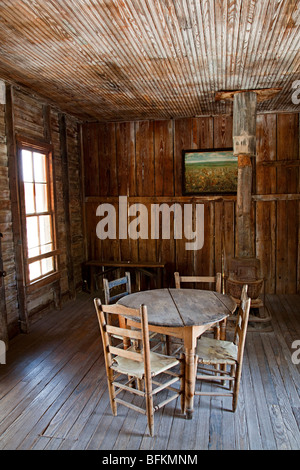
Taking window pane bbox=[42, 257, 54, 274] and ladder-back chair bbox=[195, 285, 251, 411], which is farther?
window pane bbox=[42, 257, 54, 274]

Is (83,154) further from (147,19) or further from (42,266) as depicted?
(147,19)

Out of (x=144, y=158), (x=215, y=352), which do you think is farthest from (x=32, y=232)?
(x=215, y=352)

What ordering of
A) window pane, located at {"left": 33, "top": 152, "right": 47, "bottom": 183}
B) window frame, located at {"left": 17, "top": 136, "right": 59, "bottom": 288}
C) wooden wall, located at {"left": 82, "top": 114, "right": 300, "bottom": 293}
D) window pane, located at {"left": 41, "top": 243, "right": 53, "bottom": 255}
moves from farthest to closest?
1. wooden wall, located at {"left": 82, "top": 114, "right": 300, "bottom": 293}
2. window pane, located at {"left": 41, "top": 243, "right": 53, "bottom": 255}
3. window pane, located at {"left": 33, "top": 152, "right": 47, "bottom": 183}
4. window frame, located at {"left": 17, "top": 136, "right": 59, "bottom": 288}

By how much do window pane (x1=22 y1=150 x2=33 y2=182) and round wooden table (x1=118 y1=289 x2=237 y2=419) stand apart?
2.20m

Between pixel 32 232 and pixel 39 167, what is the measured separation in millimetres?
923

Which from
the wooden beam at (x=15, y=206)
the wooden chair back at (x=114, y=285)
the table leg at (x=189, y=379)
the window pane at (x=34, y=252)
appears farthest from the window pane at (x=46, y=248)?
the table leg at (x=189, y=379)

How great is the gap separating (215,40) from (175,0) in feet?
2.29

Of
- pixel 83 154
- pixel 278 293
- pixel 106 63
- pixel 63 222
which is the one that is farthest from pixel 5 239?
pixel 278 293

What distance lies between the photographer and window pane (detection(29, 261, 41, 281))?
14.4ft

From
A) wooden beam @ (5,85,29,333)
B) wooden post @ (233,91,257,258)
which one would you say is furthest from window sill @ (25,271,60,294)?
wooden post @ (233,91,257,258)

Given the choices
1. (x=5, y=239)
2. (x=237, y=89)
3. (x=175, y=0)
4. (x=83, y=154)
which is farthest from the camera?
(x=83, y=154)

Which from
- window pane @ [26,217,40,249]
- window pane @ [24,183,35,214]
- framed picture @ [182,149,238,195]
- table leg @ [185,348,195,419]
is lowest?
table leg @ [185,348,195,419]

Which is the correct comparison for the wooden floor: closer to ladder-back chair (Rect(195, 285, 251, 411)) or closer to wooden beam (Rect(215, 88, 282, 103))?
ladder-back chair (Rect(195, 285, 251, 411))

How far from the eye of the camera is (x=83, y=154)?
19.8ft
